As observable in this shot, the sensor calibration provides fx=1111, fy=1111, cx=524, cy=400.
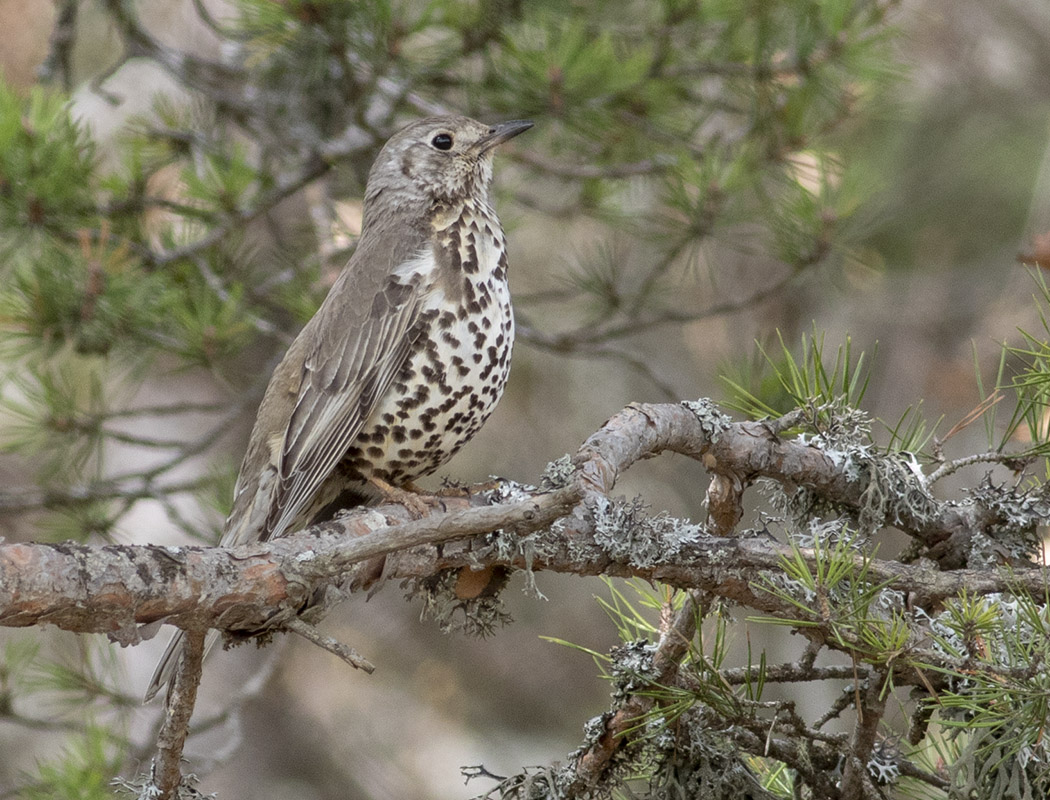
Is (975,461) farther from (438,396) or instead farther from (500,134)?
(500,134)

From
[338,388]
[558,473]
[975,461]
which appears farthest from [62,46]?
[975,461]

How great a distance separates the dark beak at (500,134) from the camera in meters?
4.14

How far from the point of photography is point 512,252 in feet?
27.6

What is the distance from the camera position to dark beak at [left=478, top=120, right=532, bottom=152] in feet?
13.6

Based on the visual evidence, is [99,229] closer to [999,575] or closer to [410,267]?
[410,267]

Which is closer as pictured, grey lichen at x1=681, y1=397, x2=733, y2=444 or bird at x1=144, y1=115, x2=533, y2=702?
grey lichen at x1=681, y1=397, x2=733, y2=444

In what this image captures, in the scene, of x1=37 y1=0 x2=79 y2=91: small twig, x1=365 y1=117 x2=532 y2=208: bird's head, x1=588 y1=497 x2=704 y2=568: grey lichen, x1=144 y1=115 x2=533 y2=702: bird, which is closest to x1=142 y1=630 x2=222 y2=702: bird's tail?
x1=144 y1=115 x2=533 y2=702: bird

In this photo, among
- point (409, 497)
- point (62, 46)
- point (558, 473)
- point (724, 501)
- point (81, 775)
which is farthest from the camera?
Result: point (62, 46)

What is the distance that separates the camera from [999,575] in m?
2.49

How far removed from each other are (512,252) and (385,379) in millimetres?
5064

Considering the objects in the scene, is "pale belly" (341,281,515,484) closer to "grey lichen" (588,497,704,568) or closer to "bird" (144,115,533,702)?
"bird" (144,115,533,702)

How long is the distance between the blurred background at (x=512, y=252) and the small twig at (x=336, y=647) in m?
1.51

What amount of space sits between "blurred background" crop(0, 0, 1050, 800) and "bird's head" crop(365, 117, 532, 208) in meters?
0.57

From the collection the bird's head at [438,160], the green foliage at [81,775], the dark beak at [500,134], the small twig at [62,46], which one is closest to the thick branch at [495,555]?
the green foliage at [81,775]
